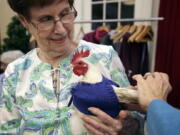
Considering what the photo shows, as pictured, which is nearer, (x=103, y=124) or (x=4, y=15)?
(x=103, y=124)

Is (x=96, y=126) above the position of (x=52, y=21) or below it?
below

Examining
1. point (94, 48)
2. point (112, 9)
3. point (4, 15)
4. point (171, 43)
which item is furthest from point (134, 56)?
point (4, 15)

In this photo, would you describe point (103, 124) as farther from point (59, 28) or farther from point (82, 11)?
point (82, 11)

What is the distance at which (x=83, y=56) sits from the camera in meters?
0.77

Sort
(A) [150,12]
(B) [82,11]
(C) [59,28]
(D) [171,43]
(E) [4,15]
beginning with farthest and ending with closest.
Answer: (E) [4,15] < (B) [82,11] < (A) [150,12] < (D) [171,43] < (C) [59,28]

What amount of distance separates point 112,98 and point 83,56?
190 mm

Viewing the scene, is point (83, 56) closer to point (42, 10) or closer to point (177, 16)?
point (42, 10)

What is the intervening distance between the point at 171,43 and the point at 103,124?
2.66 feet

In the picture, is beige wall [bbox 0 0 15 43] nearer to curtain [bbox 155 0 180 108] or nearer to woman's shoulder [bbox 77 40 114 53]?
curtain [bbox 155 0 180 108]

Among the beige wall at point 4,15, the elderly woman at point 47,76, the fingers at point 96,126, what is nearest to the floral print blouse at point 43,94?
the elderly woman at point 47,76

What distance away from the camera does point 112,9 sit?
226cm

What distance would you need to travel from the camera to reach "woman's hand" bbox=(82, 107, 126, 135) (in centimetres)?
69

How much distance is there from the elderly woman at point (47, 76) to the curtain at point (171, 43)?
0.50m

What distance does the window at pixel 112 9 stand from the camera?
2098 millimetres
